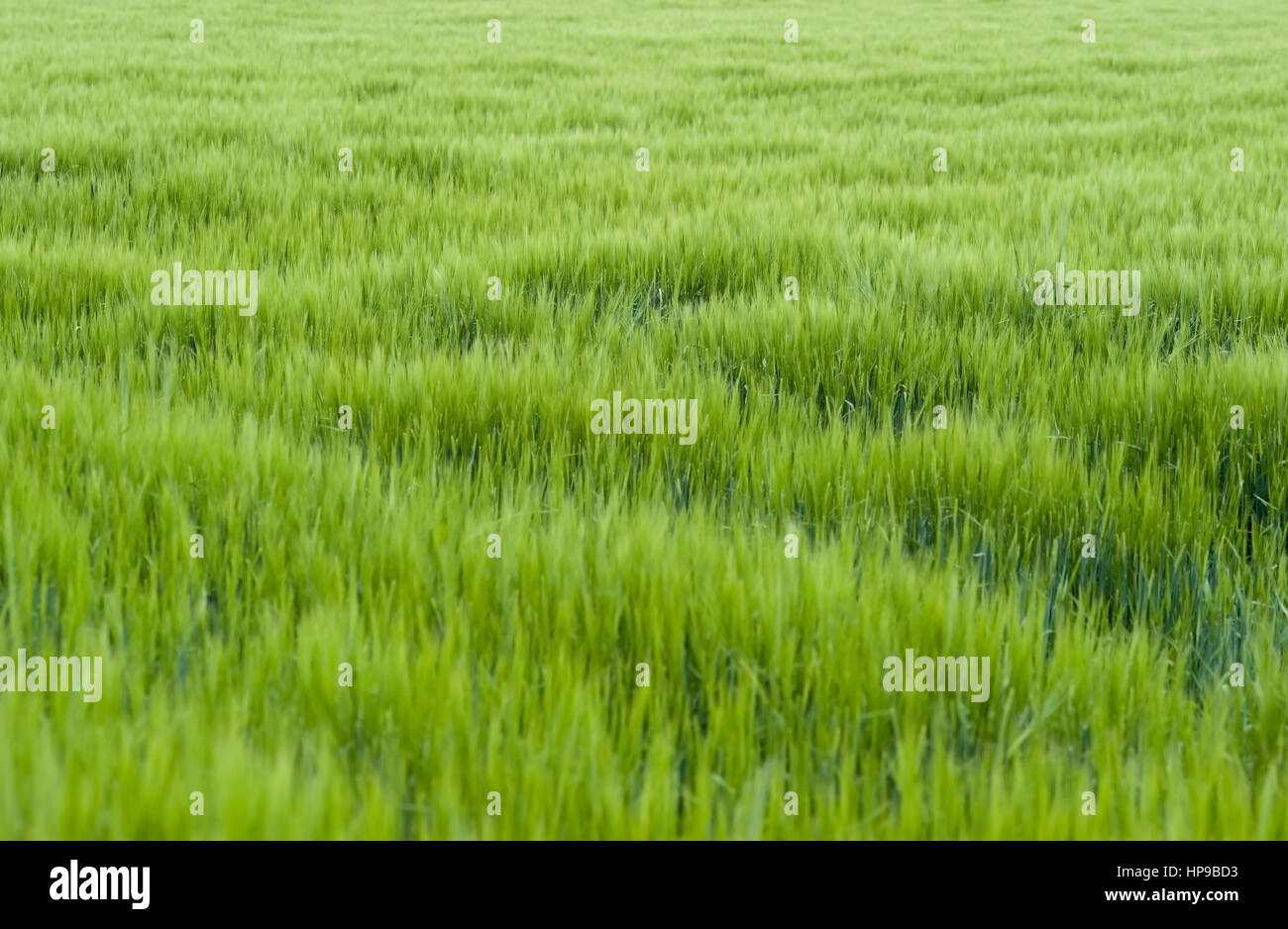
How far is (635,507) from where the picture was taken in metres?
1.72

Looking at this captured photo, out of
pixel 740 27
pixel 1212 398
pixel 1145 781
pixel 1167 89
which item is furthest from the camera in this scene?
pixel 740 27

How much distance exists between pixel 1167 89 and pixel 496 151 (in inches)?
229

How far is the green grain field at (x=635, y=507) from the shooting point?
1.05m

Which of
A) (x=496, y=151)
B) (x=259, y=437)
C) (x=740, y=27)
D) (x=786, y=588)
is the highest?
(x=740, y=27)

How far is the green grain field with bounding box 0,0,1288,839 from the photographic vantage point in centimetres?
105

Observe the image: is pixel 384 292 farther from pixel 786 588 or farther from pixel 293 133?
pixel 293 133

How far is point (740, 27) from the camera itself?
43.0 feet

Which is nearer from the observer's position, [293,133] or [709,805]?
[709,805]
